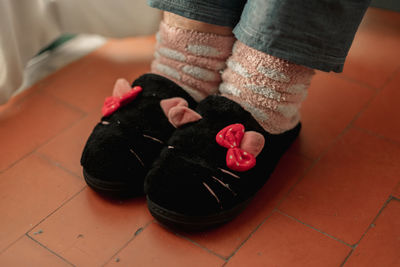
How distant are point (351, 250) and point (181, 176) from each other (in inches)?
12.0

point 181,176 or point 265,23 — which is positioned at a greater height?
point 265,23

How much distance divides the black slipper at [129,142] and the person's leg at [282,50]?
13cm

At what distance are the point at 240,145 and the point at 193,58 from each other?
0.19 meters

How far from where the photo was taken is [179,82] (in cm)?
86

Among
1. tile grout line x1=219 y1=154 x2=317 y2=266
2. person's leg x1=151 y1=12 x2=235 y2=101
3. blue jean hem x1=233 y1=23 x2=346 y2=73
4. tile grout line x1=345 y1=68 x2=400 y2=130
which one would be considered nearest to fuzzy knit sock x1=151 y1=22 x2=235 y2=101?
person's leg x1=151 y1=12 x2=235 y2=101

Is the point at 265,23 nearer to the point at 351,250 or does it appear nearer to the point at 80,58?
the point at 351,250

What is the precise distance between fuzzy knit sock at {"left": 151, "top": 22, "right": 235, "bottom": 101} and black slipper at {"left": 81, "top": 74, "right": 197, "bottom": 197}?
0.03 meters

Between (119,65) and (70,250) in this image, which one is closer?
(70,250)

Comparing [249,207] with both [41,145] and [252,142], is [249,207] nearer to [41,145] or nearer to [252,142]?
[252,142]

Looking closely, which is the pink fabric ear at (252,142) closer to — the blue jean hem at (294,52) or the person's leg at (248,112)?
the person's leg at (248,112)

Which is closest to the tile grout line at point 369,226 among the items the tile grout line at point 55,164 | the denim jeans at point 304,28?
the denim jeans at point 304,28

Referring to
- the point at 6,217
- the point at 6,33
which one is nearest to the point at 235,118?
the point at 6,217

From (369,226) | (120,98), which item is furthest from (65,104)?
(369,226)

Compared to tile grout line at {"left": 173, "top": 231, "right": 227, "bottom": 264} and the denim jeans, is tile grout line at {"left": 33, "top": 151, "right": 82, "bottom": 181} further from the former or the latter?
the denim jeans
